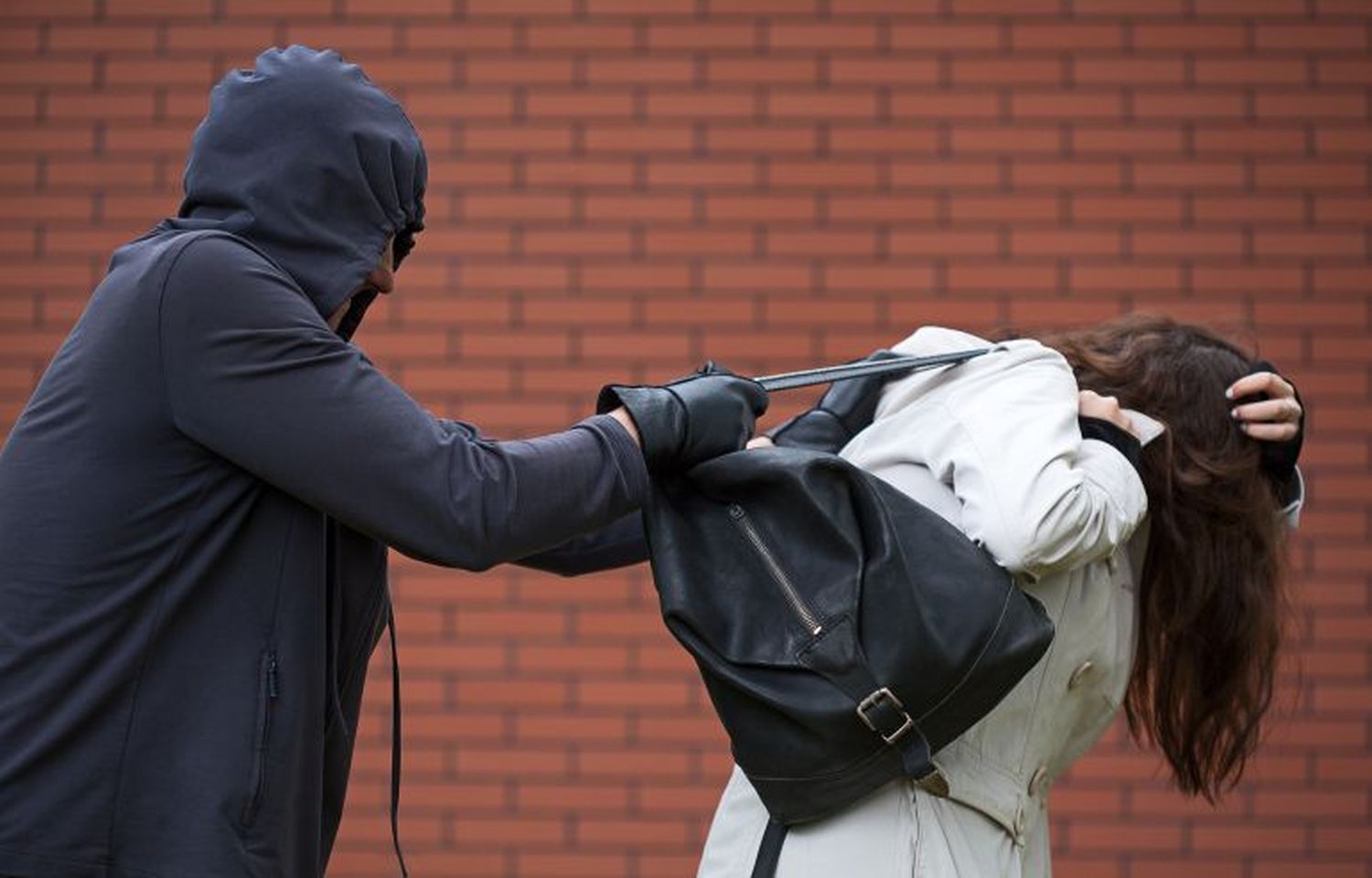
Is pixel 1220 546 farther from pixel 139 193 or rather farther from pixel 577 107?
pixel 139 193

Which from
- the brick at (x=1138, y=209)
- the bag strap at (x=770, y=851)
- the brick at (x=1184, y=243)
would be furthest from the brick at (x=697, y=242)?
the bag strap at (x=770, y=851)

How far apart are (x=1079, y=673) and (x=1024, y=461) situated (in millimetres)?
366

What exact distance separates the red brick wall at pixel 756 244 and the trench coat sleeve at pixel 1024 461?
2.45 metres

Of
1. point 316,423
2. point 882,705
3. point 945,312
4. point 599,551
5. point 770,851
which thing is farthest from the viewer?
point 945,312

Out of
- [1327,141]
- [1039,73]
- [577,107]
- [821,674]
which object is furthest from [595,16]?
[821,674]

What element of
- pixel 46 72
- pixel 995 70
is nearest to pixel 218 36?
pixel 46 72

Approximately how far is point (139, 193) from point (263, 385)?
132 inches

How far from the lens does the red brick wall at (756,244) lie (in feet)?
16.7

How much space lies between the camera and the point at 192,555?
87.0 inches

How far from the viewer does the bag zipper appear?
2410 mm

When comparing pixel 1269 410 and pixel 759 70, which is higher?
pixel 759 70

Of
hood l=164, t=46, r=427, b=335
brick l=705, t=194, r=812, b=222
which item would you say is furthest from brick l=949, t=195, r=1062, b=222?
hood l=164, t=46, r=427, b=335

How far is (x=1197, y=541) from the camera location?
9.09ft

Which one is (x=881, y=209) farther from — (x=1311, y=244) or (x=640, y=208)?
(x=1311, y=244)
